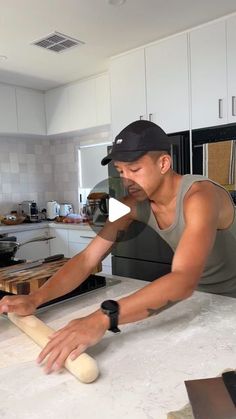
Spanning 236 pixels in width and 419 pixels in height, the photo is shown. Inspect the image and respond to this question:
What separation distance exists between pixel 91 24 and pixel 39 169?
2.09 meters

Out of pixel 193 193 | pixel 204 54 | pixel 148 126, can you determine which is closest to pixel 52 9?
pixel 204 54

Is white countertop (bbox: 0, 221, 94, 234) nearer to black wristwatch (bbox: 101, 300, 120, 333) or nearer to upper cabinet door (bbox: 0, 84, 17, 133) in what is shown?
upper cabinet door (bbox: 0, 84, 17, 133)

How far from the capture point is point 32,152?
4.00m

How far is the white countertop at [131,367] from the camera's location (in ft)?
1.96

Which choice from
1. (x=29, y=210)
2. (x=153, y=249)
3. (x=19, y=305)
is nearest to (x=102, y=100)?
(x=29, y=210)

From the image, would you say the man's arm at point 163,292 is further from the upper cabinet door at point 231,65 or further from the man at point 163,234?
the upper cabinet door at point 231,65

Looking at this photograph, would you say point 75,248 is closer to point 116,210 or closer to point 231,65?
point 231,65

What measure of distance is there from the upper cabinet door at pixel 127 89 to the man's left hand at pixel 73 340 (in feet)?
7.20

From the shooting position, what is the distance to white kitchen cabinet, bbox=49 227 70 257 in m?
3.41

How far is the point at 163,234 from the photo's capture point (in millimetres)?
1258

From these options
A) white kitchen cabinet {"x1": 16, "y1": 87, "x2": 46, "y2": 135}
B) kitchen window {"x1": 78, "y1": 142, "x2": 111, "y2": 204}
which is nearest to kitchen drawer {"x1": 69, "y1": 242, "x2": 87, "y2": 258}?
kitchen window {"x1": 78, "y1": 142, "x2": 111, "y2": 204}

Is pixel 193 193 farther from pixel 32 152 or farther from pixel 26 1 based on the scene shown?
pixel 32 152

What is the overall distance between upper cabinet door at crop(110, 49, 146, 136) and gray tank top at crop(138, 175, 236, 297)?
5.49ft

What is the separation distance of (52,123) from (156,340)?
3.18 metres
